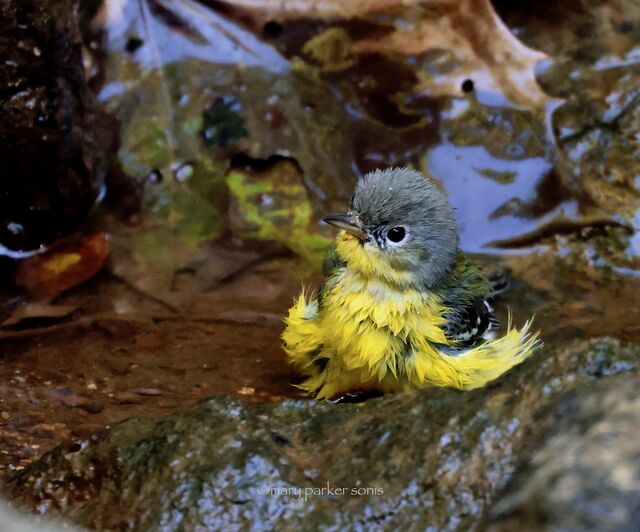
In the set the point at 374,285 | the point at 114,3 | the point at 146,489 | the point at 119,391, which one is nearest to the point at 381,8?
the point at 114,3

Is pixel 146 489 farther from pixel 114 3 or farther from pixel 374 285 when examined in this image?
pixel 114 3

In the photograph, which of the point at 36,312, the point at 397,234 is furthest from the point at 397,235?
the point at 36,312

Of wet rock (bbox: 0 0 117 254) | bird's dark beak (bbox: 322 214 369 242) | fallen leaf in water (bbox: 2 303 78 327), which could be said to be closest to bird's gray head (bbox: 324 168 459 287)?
bird's dark beak (bbox: 322 214 369 242)

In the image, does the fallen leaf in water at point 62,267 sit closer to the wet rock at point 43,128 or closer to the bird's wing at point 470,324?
the wet rock at point 43,128

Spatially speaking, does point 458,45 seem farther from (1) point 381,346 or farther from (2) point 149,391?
(2) point 149,391

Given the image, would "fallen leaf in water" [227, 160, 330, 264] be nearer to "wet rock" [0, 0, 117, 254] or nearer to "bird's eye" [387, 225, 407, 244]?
"wet rock" [0, 0, 117, 254]

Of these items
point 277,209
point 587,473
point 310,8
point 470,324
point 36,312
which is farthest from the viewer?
point 310,8

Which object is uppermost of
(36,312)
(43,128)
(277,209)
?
(43,128)
